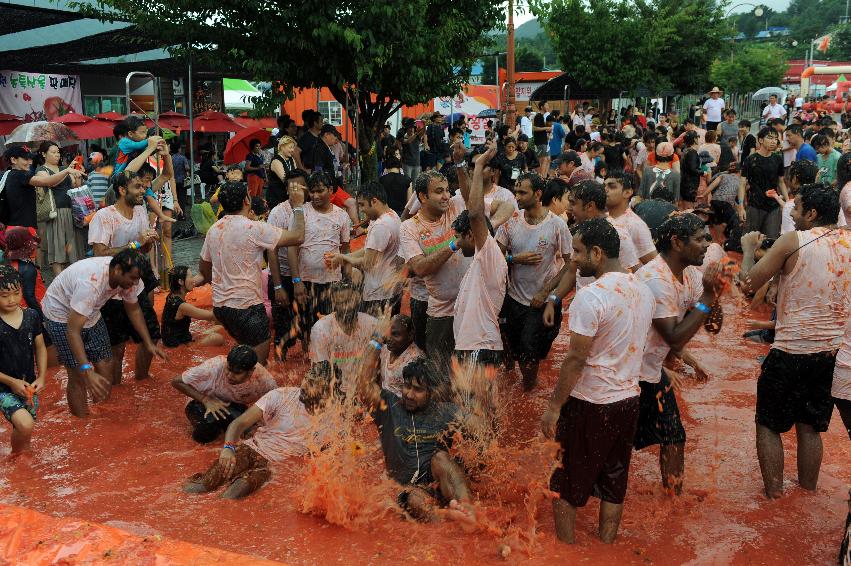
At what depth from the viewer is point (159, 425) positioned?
274 inches

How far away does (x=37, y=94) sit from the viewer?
18469mm

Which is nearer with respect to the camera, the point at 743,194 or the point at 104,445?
the point at 104,445

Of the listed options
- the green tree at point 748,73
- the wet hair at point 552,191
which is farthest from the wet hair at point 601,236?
the green tree at point 748,73

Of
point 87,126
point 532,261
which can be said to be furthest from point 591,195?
point 87,126

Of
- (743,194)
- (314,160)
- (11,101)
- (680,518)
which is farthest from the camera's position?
(11,101)

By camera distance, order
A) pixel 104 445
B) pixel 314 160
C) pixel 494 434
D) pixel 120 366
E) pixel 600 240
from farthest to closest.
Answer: pixel 314 160 → pixel 120 366 → pixel 104 445 → pixel 494 434 → pixel 600 240

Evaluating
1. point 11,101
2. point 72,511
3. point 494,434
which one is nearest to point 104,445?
point 72,511

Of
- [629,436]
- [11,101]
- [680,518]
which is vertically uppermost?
[11,101]

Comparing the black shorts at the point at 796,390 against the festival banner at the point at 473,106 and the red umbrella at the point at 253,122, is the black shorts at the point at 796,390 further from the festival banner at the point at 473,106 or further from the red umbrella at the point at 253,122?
the festival banner at the point at 473,106

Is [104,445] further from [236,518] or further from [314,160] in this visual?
[314,160]

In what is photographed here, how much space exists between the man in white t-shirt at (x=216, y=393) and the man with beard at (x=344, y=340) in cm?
48

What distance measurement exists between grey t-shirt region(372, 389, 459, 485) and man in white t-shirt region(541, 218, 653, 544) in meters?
0.86

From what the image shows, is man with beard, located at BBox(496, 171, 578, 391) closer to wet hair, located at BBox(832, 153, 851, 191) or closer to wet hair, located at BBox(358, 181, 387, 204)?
wet hair, located at BBox(358, 181, 387, 204)

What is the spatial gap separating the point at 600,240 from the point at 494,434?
2038 millimetres
